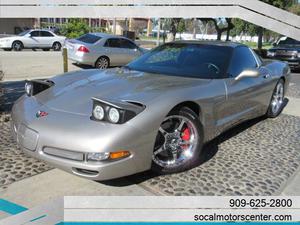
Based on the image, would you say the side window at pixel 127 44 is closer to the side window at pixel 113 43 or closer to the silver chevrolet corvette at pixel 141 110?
the side window at pixel 113 43

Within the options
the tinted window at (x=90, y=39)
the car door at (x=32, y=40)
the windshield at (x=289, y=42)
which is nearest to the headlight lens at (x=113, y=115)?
the tinted window at (x=90, y=39)

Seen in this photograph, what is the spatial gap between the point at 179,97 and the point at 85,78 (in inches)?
49.3

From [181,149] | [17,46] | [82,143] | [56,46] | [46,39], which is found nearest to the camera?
[82,143]

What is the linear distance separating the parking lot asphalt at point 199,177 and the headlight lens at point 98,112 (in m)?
0.71

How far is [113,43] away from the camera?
46.7 feet

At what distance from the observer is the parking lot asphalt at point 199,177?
11.1ft

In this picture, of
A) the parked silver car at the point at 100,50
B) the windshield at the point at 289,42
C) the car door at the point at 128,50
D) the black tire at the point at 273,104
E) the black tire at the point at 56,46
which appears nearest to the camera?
the black tire at the point at 273,104

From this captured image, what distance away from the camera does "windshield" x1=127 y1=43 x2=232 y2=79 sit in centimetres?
448


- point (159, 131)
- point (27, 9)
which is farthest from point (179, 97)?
point (27, 9)

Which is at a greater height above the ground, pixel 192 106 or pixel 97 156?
pixel 192 106

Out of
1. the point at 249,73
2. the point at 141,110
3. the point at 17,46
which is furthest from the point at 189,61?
the point at 17,46

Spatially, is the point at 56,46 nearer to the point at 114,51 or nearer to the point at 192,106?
the point at 114,51

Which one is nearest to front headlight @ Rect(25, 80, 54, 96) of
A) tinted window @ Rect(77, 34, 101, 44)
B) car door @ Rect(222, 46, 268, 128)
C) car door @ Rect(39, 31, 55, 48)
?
car door @ Rect(222, 46, 268, 128)

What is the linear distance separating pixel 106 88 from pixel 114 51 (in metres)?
10.6
